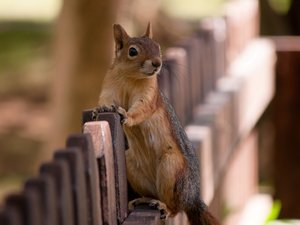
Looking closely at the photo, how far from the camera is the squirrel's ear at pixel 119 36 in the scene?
418 centimetres

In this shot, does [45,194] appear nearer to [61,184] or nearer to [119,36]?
[61,184]

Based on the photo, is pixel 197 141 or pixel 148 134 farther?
pixel 197 141

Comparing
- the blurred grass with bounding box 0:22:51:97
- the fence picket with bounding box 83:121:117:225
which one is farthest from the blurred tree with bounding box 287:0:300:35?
the fence picket with bounding box 83:121:117:225

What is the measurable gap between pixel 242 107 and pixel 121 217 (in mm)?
3031

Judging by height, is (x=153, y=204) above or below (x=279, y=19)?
below

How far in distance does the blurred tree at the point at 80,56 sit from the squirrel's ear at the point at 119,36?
3.39 meters

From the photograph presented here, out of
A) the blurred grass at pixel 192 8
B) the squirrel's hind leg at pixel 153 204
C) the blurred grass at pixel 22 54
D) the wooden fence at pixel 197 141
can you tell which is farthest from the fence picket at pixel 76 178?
the blurred grass at pixel 192 8

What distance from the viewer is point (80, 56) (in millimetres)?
7812

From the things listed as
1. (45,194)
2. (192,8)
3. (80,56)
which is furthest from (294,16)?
(45,194)

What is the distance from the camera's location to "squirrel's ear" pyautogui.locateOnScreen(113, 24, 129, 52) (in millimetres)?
4176

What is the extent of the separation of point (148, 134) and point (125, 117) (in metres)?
0.24

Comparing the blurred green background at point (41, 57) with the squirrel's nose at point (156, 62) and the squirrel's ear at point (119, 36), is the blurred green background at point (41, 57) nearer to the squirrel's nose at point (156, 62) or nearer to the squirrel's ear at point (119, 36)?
the squirrel's ear at point (119, 36)

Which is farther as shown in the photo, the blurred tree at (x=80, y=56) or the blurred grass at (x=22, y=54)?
the blurred grass at (x=22, y=54)

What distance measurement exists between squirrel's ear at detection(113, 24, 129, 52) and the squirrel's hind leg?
0.63 meters
